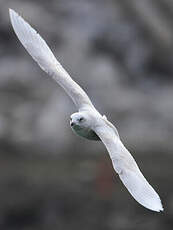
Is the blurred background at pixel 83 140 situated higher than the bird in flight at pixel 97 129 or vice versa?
the bird in flight at pixel 97 129

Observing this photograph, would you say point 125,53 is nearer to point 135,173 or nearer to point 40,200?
point 40,200

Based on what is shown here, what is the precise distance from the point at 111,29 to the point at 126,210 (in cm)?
223

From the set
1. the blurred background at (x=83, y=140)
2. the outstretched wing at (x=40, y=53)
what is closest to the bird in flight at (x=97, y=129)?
the outstretched wing at (x=40, y=53)

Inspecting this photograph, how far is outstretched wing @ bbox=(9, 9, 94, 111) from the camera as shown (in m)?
5.31

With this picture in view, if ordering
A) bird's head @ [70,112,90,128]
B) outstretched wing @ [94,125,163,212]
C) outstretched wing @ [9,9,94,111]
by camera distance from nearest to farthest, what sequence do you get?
outstretched wing @ [94,125,163,212] < bird's head @ [70,112,90,128] < outstretched wing @ [9,9,94,111]

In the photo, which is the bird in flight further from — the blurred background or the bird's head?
the blurred background

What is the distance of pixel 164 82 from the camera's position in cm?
1111

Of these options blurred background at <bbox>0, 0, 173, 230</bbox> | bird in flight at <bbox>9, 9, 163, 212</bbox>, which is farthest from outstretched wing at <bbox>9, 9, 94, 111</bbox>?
blurred background at <bbox>0, 0, 173, 230</bbox>

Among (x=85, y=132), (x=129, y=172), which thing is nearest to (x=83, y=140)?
(x=85, y=132)

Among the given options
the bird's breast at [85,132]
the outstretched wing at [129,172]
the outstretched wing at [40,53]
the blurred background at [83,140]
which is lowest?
the blurred background at [83,140]

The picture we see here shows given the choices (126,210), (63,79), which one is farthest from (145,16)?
(63,79)

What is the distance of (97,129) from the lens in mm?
4922

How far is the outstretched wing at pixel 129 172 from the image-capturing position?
177 inches

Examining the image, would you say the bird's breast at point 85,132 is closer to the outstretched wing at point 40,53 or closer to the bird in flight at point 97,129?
the bird in flight at point 97,129
